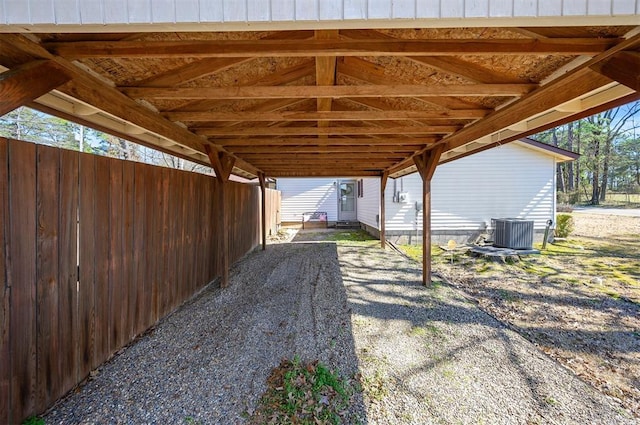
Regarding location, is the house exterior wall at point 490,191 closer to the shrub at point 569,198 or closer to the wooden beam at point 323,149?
the wooden beam at point 323,149

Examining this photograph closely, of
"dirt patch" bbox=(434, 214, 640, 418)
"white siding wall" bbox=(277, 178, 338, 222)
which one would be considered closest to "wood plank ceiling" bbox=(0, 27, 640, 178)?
"dirt patch" bbox=(434, 214, 640, 418)

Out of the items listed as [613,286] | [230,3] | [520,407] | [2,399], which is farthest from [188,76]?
[613,286]

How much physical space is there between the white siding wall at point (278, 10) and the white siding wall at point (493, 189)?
8896 millimetres

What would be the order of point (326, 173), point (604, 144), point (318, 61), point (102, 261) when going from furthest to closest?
point (604, 144) → point (326, 173) → point (102, 261) → point (318, 61)

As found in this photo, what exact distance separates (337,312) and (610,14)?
3.69 meters

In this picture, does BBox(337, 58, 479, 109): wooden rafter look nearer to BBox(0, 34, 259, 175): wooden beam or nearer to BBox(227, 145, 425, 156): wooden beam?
BBox(0, 34, 259, 175): wooden beam

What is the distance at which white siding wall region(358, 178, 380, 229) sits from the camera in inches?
441

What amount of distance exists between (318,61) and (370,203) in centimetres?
1037

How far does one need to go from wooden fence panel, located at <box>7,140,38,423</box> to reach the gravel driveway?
30 cm

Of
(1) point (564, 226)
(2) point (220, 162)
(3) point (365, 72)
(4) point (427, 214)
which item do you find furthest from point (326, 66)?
(1) point (564, 226)

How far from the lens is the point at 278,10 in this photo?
4.25 ft

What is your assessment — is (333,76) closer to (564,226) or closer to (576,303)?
(576,303)

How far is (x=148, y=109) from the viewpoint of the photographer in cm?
297

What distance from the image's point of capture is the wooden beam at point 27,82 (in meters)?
1.65
